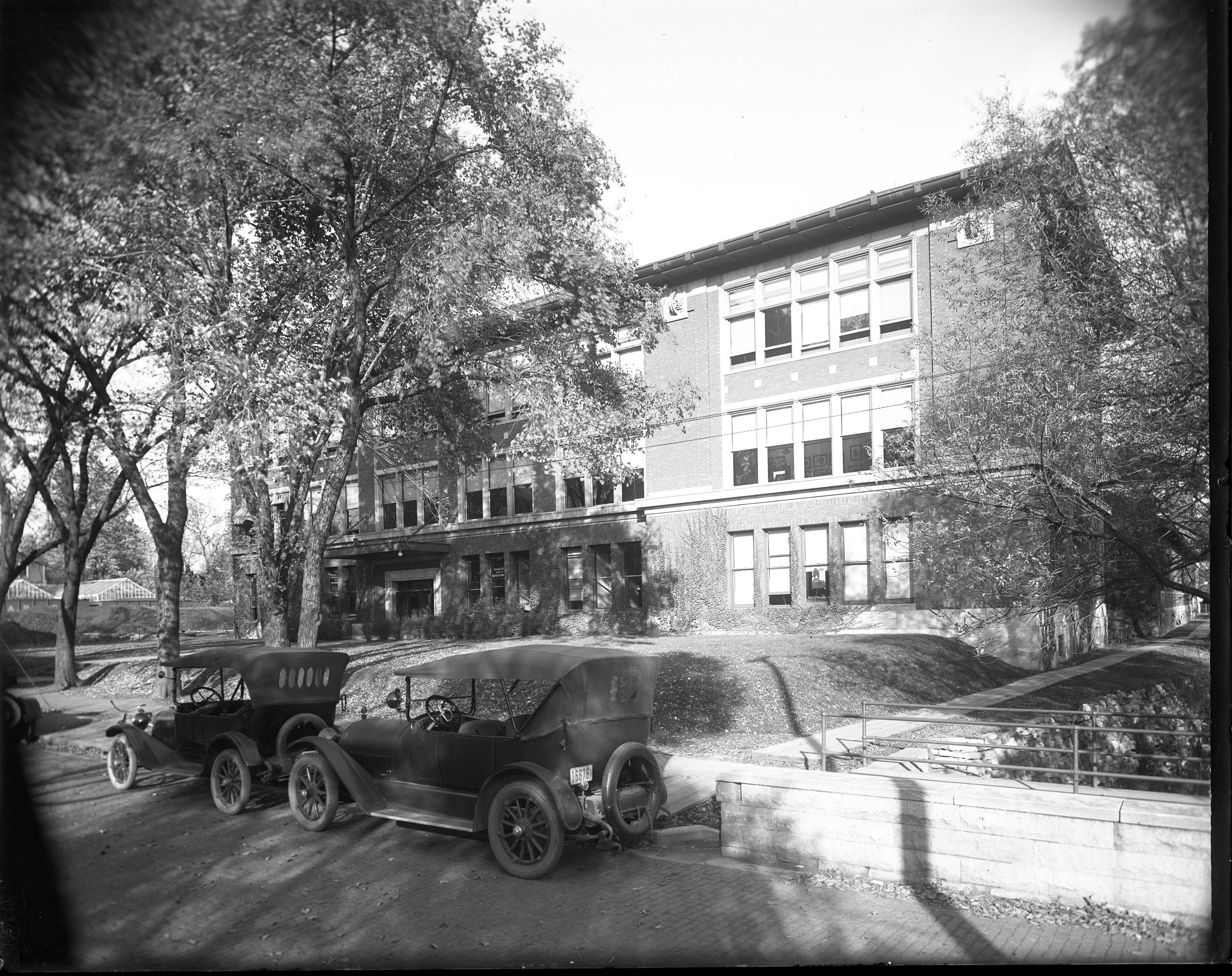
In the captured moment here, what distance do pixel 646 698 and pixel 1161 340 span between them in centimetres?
594

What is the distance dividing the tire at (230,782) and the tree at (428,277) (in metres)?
3.85

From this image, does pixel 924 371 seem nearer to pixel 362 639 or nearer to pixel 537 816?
pixel 537 816

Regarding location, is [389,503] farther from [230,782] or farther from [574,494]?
[230,782]

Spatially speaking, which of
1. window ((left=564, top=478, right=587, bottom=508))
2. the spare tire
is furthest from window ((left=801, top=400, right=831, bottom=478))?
the spare tire

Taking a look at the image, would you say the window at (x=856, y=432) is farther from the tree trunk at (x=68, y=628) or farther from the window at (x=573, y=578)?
the tree trunk at (x=68, y=628)

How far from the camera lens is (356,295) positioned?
13.9m

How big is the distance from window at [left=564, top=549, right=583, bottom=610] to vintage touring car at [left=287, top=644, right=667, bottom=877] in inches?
437

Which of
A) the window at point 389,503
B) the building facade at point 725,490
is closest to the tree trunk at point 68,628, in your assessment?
the building facade at point 725,490

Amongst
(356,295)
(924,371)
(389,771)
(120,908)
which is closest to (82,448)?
(356,295)

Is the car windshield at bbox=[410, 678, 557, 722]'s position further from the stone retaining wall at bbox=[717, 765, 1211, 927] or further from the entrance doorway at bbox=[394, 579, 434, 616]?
the entrance doorway at bbox=[394, 579, 434, 616]

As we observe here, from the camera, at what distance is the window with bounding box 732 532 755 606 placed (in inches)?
913

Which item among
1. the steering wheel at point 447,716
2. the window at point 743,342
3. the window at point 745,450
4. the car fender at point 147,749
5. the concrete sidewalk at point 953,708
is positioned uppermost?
the window at point 743,342

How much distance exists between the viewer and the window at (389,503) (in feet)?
66.4

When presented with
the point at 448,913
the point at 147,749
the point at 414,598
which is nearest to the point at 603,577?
the point at 414,598
